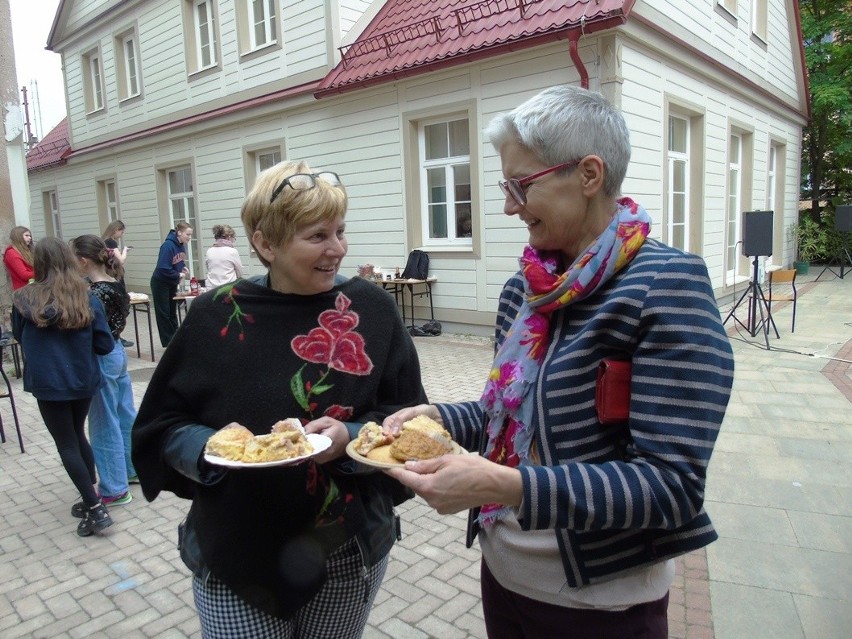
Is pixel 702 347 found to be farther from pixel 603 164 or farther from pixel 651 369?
pixel 603 164

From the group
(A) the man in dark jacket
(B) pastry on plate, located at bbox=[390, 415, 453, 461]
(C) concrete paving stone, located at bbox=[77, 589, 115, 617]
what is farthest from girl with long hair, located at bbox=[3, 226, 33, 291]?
(B) pastry on plate, located at bbox=[390, 415, 453, 461]

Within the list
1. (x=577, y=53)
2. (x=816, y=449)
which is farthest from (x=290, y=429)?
(x=577, y=53)

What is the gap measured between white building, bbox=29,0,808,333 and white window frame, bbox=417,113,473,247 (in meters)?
0.03

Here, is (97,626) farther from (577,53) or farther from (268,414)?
(577,53)

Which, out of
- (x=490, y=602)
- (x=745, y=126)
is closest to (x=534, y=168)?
(x=490, y=602)

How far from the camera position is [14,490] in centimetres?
457

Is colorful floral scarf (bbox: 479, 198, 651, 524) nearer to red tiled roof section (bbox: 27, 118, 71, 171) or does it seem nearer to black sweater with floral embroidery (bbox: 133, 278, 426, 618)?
black sweater with floral embroidery (bbox: 133, 278, 426, 618)

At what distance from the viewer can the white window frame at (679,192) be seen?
→ 10.1m

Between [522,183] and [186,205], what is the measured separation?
565 inches

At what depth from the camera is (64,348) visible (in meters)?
3.85

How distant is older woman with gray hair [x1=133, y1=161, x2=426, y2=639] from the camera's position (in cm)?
164

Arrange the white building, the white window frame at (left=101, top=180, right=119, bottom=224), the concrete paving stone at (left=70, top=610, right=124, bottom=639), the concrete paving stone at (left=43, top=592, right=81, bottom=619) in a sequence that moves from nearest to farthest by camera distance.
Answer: the concrete paving stone at (left=70, top=610, right=124, bottom=639) < the concrete paving stone at (left=43, top=592, right=81, bottom=619) < the white building < the white window frame at (left=101, top=180, right=119, bottom=224)

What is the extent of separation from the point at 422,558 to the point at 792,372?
5.70 meters

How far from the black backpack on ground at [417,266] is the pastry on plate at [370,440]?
8284 millimetres
